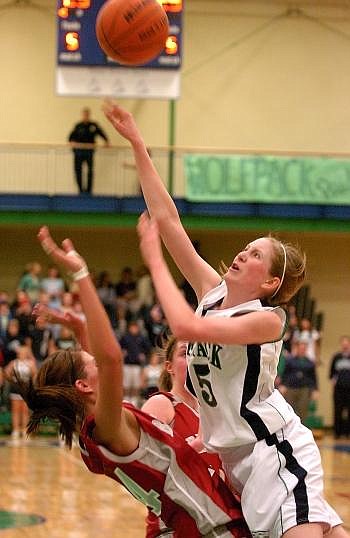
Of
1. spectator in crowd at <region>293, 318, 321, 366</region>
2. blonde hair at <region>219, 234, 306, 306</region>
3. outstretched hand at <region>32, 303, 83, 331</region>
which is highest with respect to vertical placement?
blonde hair at <region>219, 234, 306, 306</region>

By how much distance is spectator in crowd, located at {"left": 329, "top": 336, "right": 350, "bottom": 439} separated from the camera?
18.1 meters

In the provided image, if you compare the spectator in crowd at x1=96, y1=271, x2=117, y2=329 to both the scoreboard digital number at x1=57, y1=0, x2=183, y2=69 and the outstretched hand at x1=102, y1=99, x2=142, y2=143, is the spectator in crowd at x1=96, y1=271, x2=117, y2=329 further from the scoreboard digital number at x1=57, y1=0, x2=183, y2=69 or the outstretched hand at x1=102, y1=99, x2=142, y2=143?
the outstretched hand at x1=102, y1=99, x2=142, y2=143

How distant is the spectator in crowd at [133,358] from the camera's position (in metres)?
17.0

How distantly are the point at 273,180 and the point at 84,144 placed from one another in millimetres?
3479

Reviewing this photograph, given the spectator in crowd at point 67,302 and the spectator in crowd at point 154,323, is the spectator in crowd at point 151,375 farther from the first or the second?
the spectator in crowd at point 67,302

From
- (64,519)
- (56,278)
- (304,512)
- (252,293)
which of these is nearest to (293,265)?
(252,293)

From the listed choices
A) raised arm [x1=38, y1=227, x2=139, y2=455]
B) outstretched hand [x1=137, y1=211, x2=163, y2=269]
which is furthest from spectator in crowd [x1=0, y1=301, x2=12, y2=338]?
outstretched hand [x1=137, y1=211, x2=163, y2=269]

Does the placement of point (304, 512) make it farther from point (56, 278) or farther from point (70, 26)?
point (56, 278)

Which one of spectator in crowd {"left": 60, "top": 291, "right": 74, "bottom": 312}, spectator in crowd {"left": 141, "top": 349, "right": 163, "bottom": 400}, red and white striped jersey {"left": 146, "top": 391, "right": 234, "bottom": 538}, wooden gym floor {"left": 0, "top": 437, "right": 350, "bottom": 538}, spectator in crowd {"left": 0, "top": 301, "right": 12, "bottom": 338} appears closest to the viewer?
red and white striped jersey {"left": 146, "top": 391, "right": 234, "bottom": 538}

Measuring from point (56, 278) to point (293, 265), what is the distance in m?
14.3

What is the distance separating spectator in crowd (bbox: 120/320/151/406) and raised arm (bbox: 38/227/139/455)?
1301cm

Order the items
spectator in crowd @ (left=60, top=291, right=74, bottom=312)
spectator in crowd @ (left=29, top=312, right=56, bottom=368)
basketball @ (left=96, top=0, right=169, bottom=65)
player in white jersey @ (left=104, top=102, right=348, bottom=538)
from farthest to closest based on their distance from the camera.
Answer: spectator in crowd @ (left=29, top=312, right=56, bottom=368) < spectator in crowd @ (left=60, top=291, right=74, bottom=312) < basketball @ (left=96, top=0, right=169, bottom=65) < player in white jersey @ (left=104, top=102, right=348, bottom=538)

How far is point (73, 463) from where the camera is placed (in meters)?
13.8

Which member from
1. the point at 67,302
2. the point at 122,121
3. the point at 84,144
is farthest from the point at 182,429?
the point at 84,144
